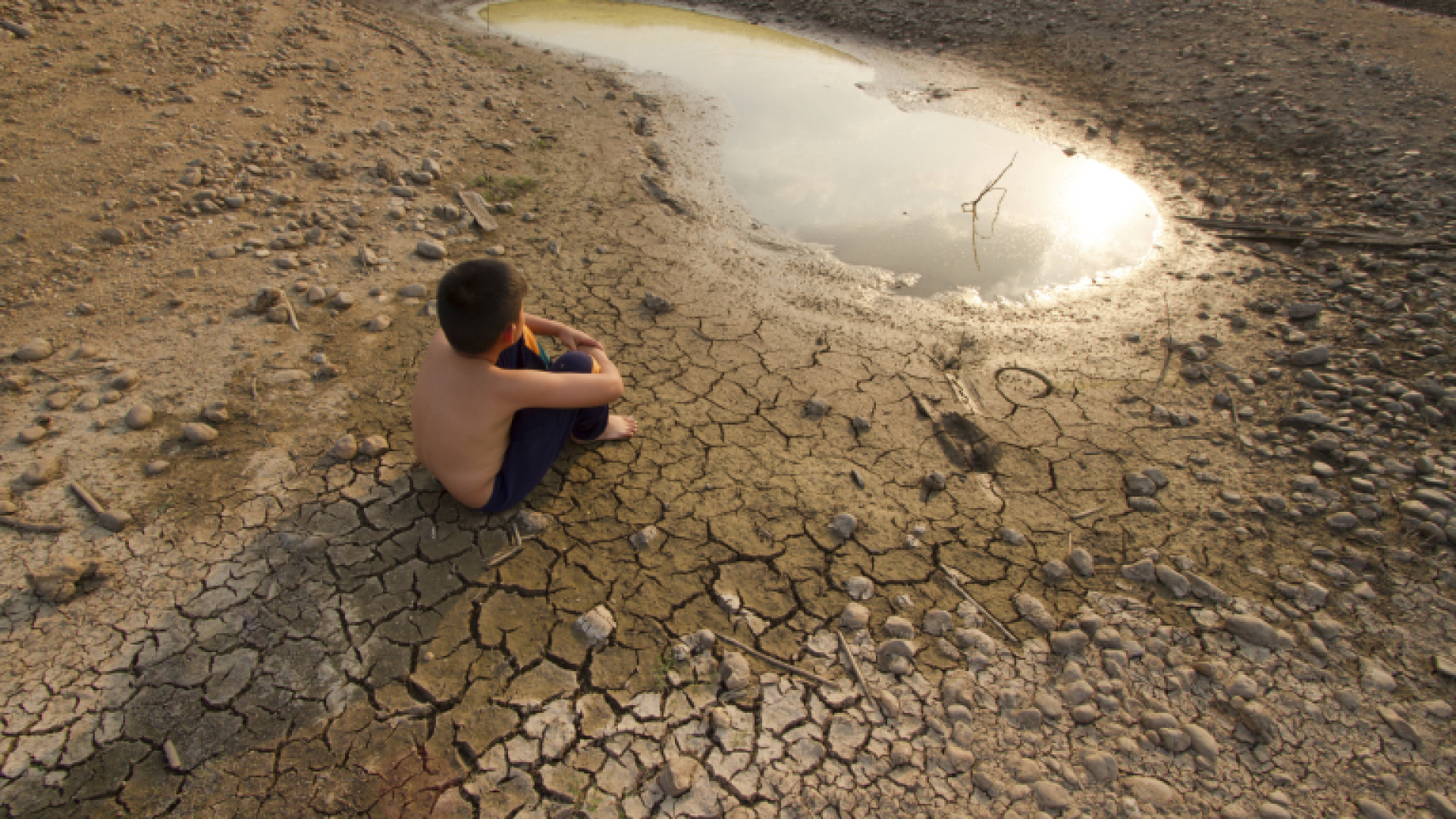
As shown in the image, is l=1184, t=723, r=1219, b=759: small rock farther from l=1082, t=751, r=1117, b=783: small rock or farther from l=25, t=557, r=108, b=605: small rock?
l=25, t=557, r=108, b=605: small rock

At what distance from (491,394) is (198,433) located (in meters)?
1.43

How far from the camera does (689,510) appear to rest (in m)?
2.66

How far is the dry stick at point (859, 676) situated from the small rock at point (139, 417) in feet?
9.42

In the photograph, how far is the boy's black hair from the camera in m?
2.07

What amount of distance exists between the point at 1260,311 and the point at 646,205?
12.9 feet

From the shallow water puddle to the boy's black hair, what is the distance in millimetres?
2756

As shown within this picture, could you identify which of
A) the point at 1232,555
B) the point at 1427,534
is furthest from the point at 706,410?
the point at 1427,534

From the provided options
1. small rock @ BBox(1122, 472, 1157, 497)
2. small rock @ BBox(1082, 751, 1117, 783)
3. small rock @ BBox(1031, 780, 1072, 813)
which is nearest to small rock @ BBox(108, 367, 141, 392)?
small rock @ BBox(1031, 780, 1072, 813)

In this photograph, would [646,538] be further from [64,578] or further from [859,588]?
[64,578]

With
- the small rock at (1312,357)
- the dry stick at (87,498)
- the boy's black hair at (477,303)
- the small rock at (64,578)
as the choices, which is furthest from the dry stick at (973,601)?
the dry stick at (87,498)

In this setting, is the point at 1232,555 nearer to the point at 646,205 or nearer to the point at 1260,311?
the point at 1260,311

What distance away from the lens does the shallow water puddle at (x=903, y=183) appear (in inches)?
178

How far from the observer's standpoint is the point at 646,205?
16.0 feet

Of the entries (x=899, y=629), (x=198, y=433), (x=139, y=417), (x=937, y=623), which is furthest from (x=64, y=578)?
(x=937, y=623)
